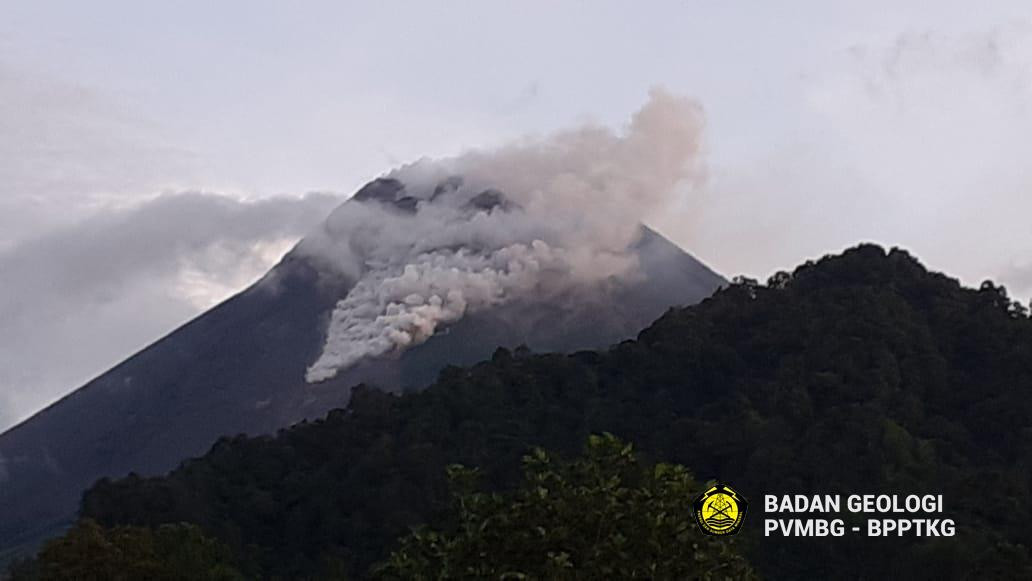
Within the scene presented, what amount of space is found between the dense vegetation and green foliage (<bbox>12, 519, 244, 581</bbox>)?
631 centimetres

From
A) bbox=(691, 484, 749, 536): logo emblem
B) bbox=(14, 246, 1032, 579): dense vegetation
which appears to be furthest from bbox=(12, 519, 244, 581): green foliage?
bbox=(691, 484, 749, 536): logo emblem

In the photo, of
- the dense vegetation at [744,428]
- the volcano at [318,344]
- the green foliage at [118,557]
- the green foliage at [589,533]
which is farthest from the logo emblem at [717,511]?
the volcano at [318,344]

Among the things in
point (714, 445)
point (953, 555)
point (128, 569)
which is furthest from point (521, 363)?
point (128, 569)

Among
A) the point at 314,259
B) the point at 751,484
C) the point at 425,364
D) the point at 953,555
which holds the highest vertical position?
the point at 314,259

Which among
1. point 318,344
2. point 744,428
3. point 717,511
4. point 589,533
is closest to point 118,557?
point 589,533

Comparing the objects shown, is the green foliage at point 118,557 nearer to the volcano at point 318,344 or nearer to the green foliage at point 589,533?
the green foliage at point 589,533

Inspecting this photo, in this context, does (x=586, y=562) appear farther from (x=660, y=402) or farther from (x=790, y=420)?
(x=660, y=402)

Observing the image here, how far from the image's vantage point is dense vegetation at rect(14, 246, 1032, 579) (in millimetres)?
40531

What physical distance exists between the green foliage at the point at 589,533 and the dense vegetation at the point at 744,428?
61.5 feet

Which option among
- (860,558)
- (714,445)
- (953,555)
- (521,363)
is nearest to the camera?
(953,555)

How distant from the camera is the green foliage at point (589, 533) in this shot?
15.4m

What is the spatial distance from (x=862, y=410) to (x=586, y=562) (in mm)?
31792

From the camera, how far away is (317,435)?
52.1 m

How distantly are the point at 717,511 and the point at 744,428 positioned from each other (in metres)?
29.1
